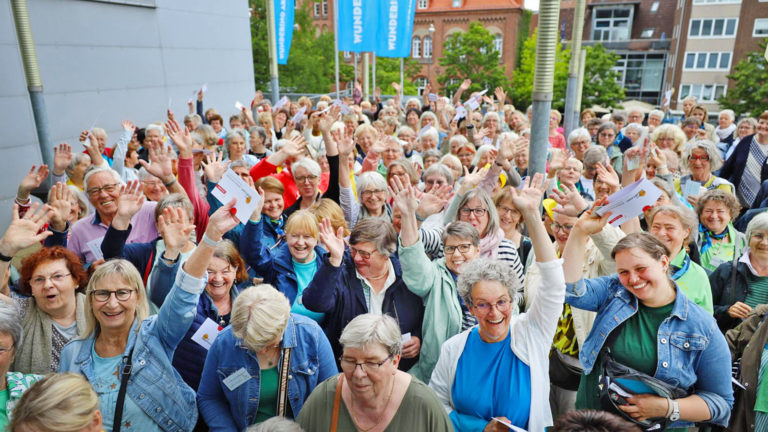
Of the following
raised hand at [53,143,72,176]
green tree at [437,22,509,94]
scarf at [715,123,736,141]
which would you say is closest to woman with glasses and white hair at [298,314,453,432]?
raised hand at [53,143,72,176]

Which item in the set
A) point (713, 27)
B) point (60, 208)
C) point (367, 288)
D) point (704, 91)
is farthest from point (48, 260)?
point (704, 91)

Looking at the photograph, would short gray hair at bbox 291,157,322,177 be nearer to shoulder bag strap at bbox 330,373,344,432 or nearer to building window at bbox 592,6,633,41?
shoulder bag strap at bbox 330,373,344,432

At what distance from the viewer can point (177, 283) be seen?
2.53m

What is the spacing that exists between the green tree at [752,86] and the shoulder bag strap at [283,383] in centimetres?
3262

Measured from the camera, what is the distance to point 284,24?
46.2 feet

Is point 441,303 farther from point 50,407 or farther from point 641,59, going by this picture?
point 641,59

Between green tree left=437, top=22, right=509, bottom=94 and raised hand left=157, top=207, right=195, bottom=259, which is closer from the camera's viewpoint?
raised hand left=157, top=207, right=195, bottom=259

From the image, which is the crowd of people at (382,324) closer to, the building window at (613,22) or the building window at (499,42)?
the building window at (499,42)

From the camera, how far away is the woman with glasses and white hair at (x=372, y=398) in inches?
85.3

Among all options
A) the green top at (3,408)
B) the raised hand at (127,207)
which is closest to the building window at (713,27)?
the raised hand at (127,207)

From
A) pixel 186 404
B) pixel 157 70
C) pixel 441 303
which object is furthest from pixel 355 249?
pixel 157 70

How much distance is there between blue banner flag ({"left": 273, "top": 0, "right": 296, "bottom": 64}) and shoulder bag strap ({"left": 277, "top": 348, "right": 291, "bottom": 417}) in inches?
495

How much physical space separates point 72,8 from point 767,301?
10945mm

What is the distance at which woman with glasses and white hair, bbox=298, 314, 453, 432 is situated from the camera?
7.11 feet
